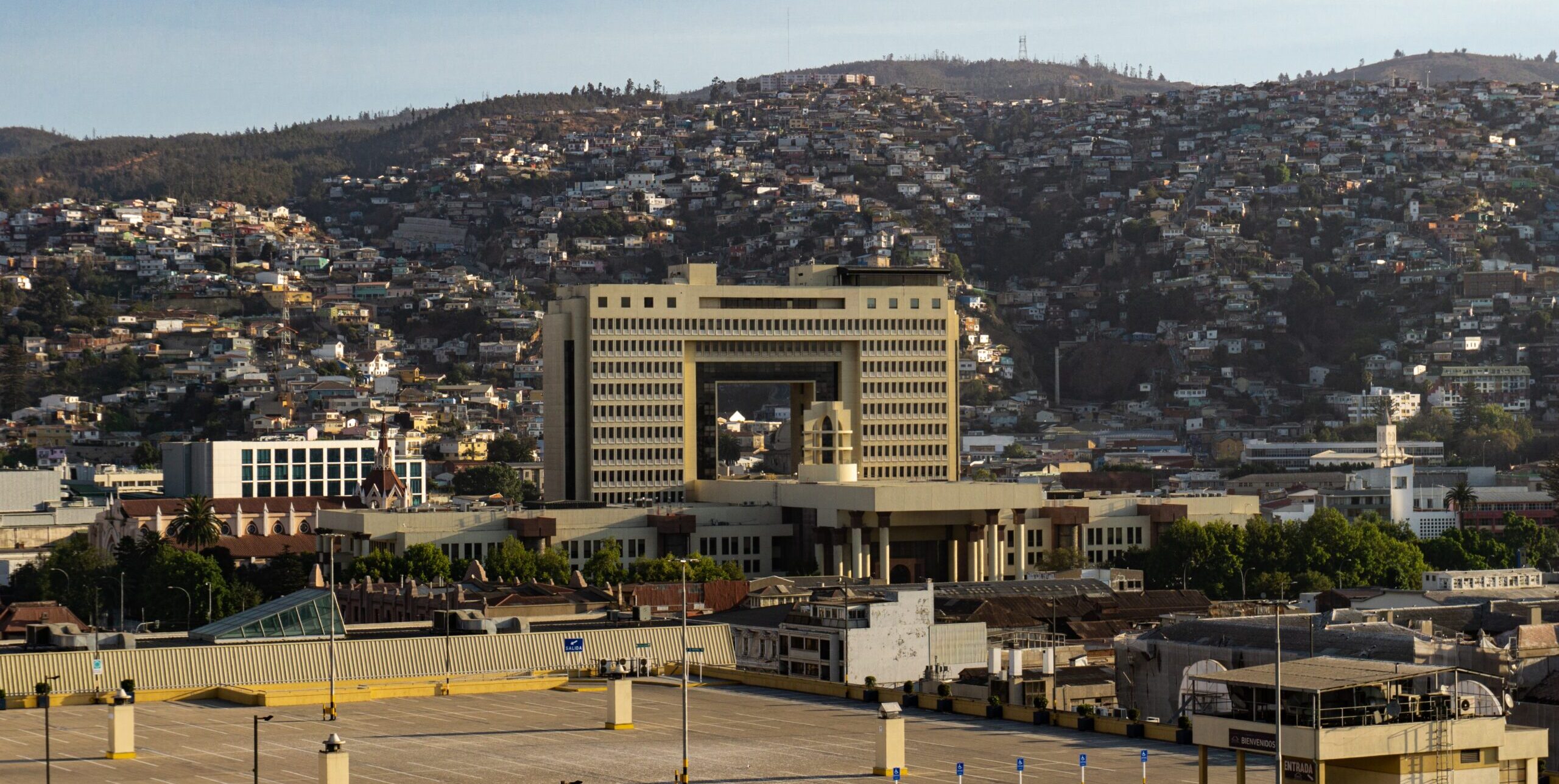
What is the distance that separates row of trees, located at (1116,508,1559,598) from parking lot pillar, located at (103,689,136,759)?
100.0 meters

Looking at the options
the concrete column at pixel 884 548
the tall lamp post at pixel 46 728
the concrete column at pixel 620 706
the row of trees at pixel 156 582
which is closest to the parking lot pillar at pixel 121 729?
the tall lamp post at pixel 46 728

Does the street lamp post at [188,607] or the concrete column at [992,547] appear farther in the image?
the concrete column at [992,547]

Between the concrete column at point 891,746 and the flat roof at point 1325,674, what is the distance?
763 cm

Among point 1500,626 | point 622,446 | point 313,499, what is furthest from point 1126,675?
point 313,499

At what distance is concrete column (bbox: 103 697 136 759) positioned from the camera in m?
61.6

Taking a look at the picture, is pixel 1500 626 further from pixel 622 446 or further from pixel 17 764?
pixel 622 446

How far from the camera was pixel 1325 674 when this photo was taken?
165ft

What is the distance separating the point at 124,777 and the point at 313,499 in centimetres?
14013

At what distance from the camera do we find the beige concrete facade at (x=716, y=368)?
545 ft

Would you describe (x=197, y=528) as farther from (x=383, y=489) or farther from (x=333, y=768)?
(x=333, y=768)

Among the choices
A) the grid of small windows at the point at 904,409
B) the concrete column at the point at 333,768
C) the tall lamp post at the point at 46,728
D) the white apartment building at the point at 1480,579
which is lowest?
the white apartment building at the point at 1480,579

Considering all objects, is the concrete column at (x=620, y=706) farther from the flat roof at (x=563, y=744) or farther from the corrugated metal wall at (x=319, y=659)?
the corrugated metal wall at (x=319, y=659)

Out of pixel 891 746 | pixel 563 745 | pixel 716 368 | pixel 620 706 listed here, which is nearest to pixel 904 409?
pixel 716 368

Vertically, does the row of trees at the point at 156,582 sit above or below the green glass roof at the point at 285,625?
below
